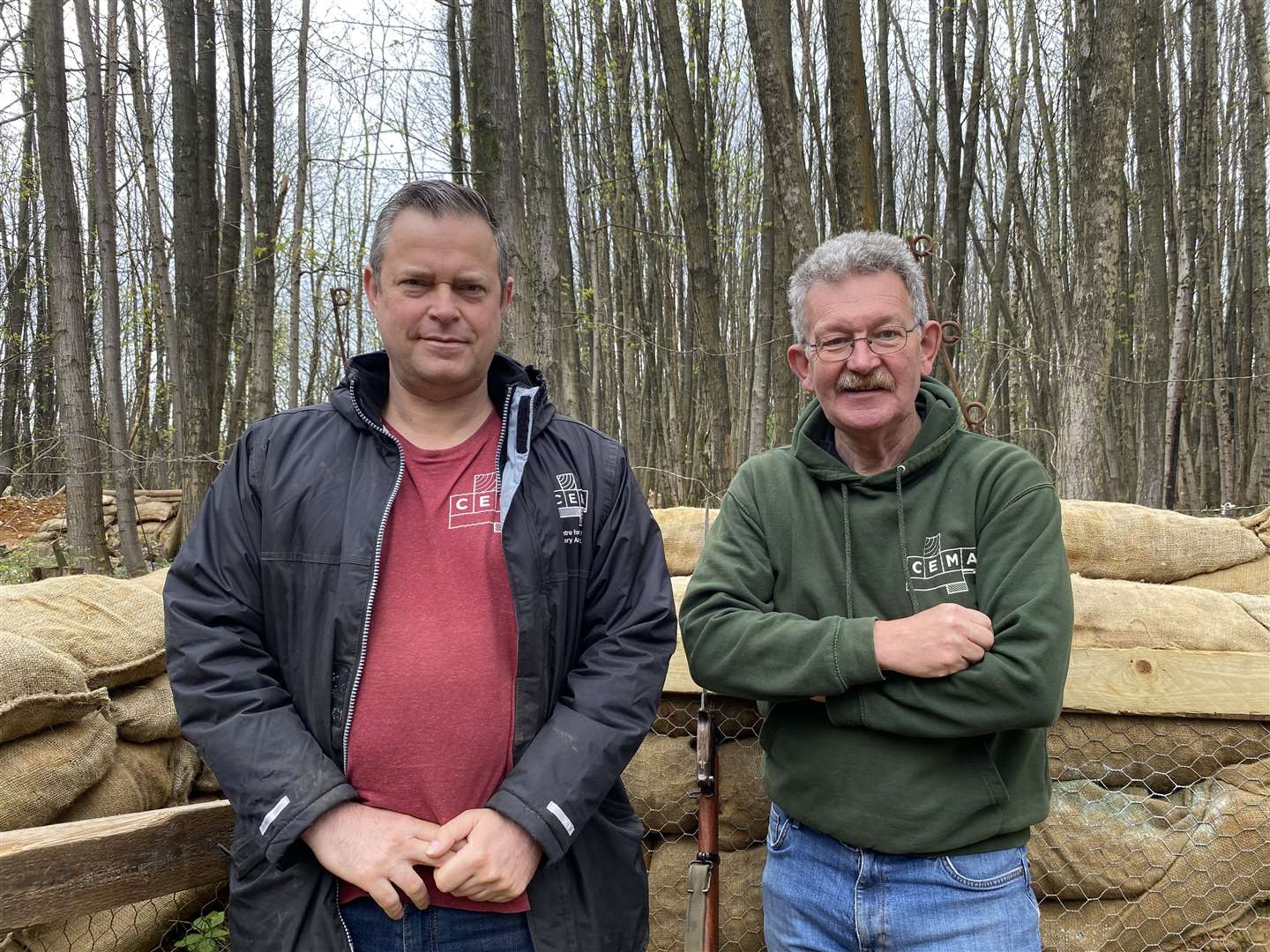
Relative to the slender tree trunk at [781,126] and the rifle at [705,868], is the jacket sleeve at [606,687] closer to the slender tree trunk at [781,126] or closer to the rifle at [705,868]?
the rifle at [705,868]

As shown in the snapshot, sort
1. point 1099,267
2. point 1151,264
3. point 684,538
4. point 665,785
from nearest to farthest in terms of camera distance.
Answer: point 665,785, point 684,538, point 1099,267, point 1151,264

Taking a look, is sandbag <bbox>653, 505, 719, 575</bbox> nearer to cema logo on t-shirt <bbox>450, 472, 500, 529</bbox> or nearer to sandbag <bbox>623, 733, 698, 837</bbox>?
sandbag <bbox>623, 733, 698, 837</bbox>

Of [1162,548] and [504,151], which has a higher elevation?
[504,151]

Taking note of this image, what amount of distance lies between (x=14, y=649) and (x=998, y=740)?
202 cm

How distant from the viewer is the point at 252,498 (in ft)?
4.94

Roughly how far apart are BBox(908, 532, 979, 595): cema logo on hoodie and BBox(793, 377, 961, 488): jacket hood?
0.14 m

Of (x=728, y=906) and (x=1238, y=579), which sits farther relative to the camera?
(x=1238, y=579)

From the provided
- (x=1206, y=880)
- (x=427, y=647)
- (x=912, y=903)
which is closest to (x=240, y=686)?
(x=427, y=647)

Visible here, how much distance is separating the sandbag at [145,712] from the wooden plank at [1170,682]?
232 cm

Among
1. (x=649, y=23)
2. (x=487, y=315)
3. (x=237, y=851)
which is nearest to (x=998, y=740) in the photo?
(x=487, y=315)

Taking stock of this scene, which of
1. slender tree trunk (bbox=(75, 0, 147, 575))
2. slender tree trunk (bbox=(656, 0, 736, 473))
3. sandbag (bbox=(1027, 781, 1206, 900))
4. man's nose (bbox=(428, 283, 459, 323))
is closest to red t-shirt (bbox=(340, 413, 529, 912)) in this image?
man's nose (bbox=(428, 283, 459, 323))

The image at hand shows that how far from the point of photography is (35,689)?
1.90 metres

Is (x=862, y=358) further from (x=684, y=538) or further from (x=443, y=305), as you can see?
(x=684, y=538)

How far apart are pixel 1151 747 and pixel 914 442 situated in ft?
4.19
